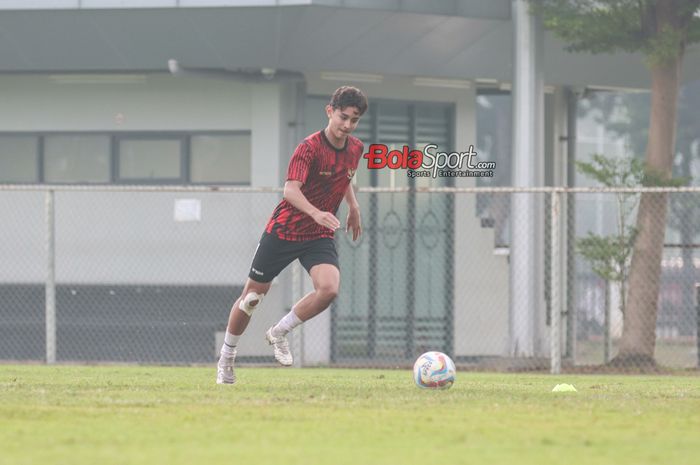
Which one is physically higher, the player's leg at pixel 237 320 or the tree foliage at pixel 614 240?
the tree foliage at pixel 614 240

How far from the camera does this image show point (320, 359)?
68.0 feet

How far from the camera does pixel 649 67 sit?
62.8ft

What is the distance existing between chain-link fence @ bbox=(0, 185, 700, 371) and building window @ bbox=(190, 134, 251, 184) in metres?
0.45

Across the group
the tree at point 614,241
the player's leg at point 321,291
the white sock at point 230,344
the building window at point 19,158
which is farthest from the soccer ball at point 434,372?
the building window at point 19,158

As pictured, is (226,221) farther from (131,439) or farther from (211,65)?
(131,439)

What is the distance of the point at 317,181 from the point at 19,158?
11.7 meters

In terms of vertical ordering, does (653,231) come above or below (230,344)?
above

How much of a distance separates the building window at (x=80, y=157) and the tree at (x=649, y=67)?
645 cm

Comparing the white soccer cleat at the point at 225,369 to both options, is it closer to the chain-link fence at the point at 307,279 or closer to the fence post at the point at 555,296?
the fence post at the point at 555,296

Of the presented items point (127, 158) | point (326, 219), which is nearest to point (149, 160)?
point (127, 158)

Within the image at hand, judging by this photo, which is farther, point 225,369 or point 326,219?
point 225,369

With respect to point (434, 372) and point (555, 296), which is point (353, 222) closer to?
point (434, 372)

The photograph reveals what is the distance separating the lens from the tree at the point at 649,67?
61.4 ft

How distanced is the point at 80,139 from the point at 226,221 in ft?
8.15
